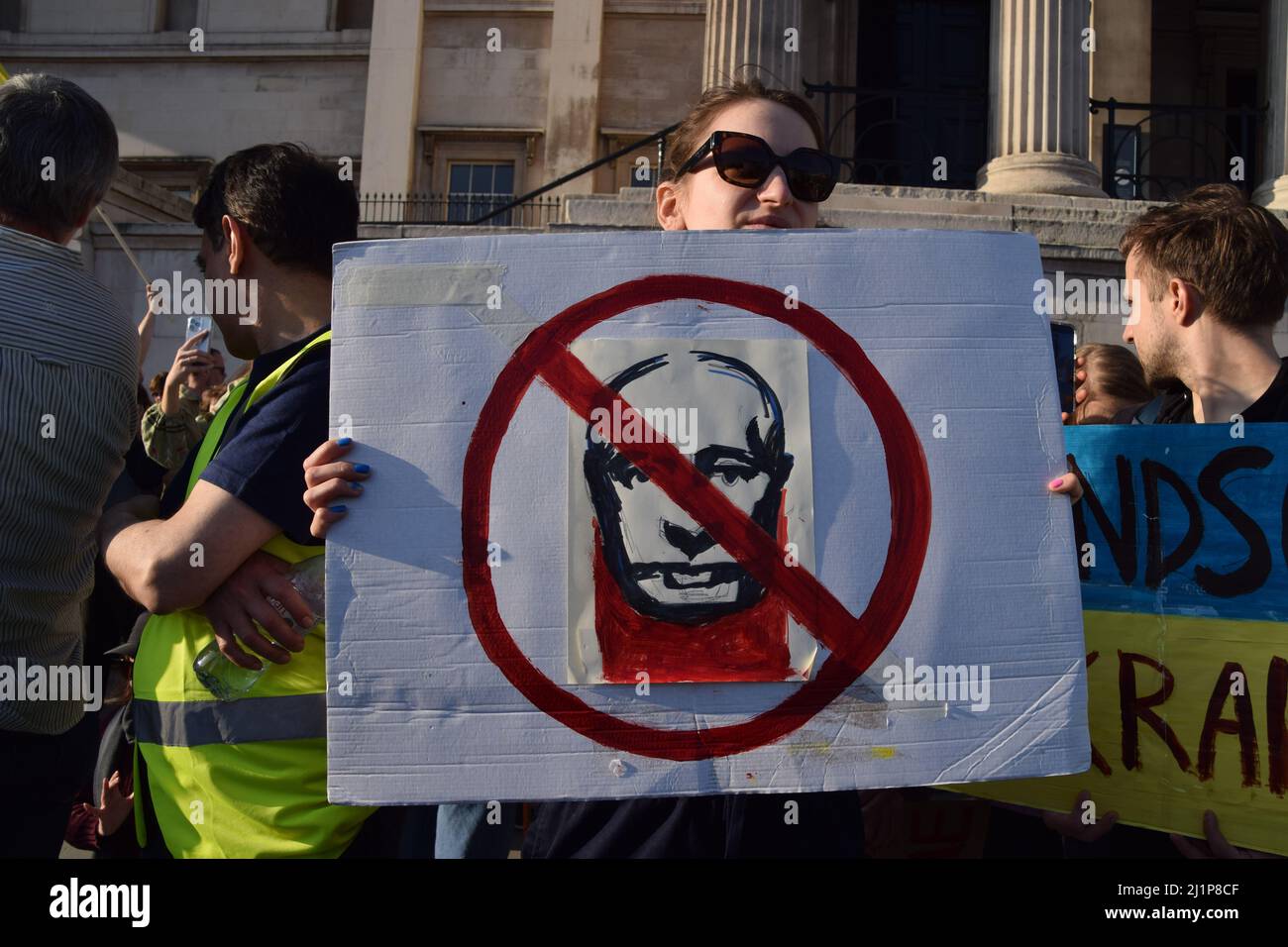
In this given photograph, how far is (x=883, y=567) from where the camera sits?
2205 millimetres

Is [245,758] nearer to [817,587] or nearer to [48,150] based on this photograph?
[817,587]

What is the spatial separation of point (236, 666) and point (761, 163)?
1410 millimetres

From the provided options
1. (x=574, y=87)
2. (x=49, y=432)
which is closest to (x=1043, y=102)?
(x=574, y=87)

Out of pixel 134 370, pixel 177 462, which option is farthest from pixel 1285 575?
pixel 177 462

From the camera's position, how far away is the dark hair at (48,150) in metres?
2.72

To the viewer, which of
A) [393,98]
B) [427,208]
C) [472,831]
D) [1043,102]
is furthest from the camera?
[393,98]

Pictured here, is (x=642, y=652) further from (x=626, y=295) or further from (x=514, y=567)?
(x=626, y=295)

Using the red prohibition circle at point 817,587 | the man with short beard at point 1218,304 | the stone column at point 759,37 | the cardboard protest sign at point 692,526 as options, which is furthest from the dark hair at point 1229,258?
the stone column at point 759,37

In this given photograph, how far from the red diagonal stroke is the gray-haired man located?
1.25 m

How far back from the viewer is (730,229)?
8.02 ft

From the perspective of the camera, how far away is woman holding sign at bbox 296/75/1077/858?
7.21 feet

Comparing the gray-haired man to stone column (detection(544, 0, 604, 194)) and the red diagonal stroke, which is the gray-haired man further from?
stone column (detection(544, 0, 604, 194))

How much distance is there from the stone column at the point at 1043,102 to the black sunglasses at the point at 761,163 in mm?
9380
